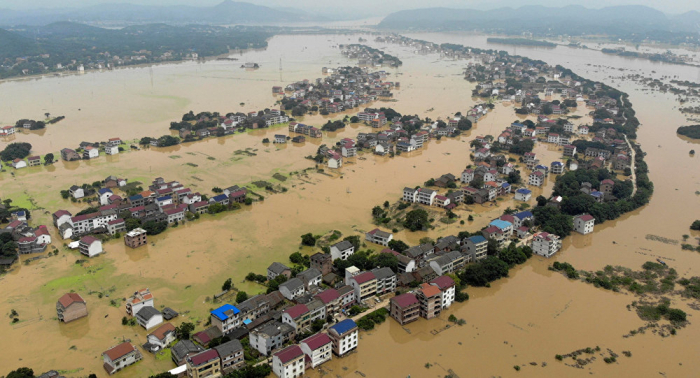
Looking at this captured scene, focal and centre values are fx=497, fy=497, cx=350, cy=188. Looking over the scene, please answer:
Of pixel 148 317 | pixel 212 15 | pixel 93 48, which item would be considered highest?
pixel 212 15

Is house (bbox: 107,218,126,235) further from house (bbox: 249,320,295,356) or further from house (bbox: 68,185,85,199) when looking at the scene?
house (bbox: 249,320,295,356)

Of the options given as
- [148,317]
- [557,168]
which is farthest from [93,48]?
[148,317]

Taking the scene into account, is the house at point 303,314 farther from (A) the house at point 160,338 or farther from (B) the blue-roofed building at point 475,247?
(B) the blue-roofed building at point 475,247

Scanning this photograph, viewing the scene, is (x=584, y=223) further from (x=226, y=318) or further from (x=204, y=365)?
(x=204, y=365)

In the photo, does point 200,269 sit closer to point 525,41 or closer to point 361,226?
point 361,226

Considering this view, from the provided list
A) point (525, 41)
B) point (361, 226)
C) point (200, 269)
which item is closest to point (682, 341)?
point (361, 226)

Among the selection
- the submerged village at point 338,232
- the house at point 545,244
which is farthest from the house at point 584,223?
the house at point 545,244

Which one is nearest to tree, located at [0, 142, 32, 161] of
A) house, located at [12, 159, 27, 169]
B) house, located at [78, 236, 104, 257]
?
house, located at [12, 159, 27, 169]

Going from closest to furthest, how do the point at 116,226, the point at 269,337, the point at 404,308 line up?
1. the point at 269,337
2. the point at 404,308
3. the point at 116,226
